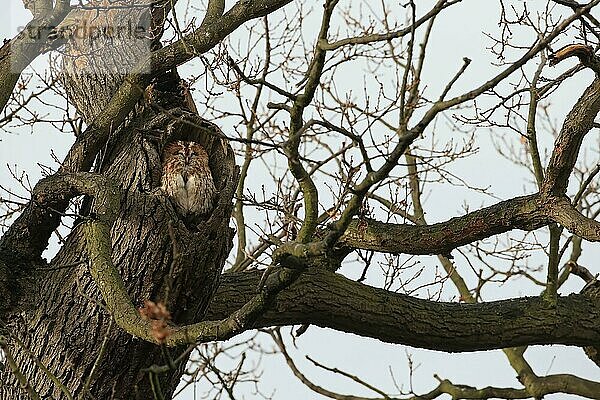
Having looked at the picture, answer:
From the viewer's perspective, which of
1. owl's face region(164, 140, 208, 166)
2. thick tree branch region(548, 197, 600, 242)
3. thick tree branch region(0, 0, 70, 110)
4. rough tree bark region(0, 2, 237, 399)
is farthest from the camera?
thick tree branch region(0, 0, 70, 110)

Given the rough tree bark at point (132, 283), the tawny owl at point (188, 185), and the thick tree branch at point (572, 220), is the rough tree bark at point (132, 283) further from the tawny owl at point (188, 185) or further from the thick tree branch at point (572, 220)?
the thick tree branch at point (572, 220)

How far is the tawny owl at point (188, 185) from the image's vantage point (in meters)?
2.54

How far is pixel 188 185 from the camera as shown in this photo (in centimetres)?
254

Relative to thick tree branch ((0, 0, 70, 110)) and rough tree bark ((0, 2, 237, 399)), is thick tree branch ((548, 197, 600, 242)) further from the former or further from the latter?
thick tree branch ((0, 0, 70, 110))

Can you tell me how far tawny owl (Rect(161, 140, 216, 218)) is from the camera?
2.54m

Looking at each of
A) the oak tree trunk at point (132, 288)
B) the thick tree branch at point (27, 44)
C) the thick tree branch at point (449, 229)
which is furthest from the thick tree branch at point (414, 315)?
the thick tree branch at point (27, 44)

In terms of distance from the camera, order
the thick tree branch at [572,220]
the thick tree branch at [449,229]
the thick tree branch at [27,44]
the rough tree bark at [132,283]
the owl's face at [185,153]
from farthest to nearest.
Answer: the thick tree branch at [449,229]
the thick tree branch at [27,44]
the thick tree branch at [572,220]
the owl's face at [185,153]
the rough tree bark at [132,283]

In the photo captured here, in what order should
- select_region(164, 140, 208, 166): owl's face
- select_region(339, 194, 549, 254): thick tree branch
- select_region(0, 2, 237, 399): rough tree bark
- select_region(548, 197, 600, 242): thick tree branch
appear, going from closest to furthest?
select_region(0, 2, 237, 399): rough tree bark → select_region(164, 140, 208, 166): owl's face → select_region(548, 197, 600, 242): thick tree branch → select_region(339, 194, 549, 254): thick tree branch

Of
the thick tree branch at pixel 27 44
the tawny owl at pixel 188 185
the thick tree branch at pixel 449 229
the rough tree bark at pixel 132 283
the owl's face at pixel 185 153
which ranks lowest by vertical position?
the rough tree bark at pixel 132 283

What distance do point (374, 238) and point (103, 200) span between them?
3.84 ft

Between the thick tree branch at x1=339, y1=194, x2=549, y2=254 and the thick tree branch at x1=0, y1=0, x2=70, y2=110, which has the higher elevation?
the thick tree branch at x1=339, y1=194, x2=549, y2=254

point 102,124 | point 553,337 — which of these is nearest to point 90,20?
point 102,124

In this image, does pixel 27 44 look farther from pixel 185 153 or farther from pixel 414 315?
pixel 414 315

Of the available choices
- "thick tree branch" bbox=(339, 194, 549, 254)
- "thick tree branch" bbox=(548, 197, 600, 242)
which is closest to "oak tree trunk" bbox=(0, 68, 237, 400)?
"thick tree branch" bbox=(339, 194, 549, 254)
